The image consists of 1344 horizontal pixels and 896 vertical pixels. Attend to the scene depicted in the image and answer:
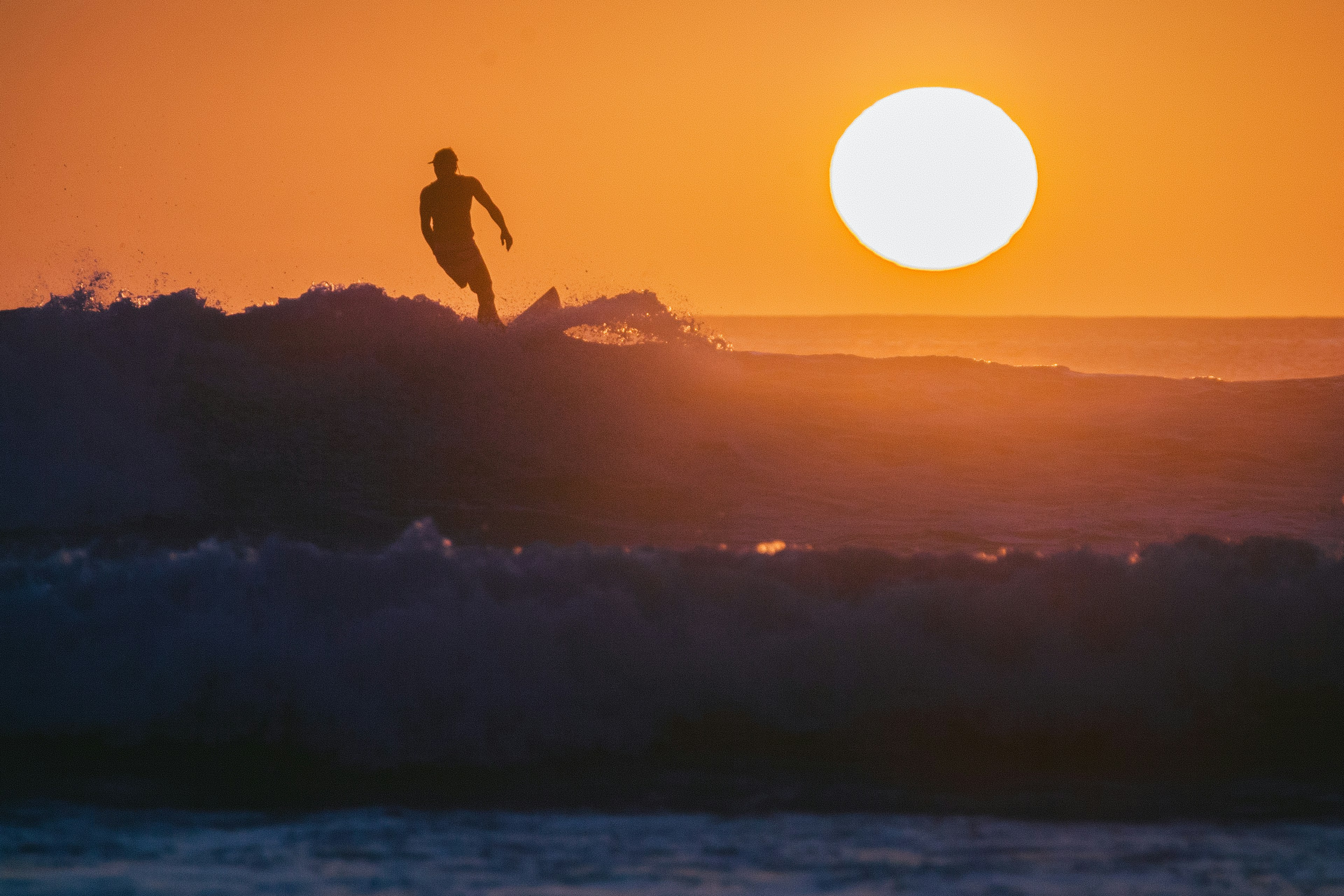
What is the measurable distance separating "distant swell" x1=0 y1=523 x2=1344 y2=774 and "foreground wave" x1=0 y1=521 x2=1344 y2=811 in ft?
0.03

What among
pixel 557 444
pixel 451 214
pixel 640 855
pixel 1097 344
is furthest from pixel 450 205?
pixel 1097 344

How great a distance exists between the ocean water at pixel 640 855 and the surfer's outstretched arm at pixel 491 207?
266 inches

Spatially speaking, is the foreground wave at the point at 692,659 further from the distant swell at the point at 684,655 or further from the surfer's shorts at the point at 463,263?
the surfer's shorts at the point at 463,263

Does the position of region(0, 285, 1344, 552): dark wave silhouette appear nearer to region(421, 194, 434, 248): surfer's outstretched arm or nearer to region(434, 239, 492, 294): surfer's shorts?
region(434, 239, 492, 294): surfer's shorts

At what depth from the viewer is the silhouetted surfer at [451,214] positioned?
10.3 metres

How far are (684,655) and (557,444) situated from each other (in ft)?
17.6

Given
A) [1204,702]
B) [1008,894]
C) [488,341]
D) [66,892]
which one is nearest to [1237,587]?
[1204,702]

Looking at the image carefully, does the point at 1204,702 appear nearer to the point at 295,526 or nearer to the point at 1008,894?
the point at 1008,894

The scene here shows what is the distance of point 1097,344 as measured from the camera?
51.5 m

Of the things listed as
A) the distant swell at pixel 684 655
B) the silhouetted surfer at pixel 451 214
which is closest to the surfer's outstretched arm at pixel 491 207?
the silhouetted surfer at pixel 451 214

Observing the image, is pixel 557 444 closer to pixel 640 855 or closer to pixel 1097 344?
pixel 640 855

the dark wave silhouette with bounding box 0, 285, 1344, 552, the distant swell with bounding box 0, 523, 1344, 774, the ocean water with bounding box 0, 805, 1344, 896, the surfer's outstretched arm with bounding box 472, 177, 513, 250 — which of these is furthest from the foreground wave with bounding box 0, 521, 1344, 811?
the surfer's outstretched arm with bounding box 472, 177, 513, 250

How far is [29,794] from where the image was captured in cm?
441

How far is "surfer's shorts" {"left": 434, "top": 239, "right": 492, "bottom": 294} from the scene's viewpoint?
1040cm
